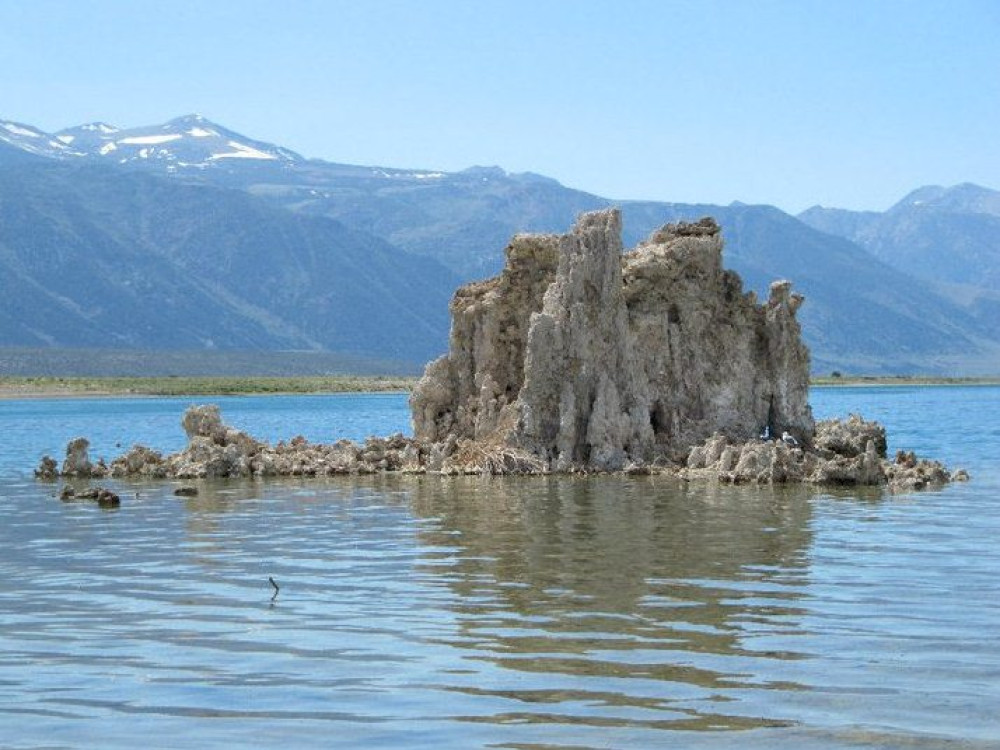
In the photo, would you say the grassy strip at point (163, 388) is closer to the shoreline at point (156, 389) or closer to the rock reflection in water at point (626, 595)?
the shoreline at point (156, 389)

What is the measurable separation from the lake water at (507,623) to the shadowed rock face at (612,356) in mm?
5936

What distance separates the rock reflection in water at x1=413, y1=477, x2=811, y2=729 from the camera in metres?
14.8

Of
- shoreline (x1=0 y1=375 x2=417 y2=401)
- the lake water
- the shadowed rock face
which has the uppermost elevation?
the shadowed rock face

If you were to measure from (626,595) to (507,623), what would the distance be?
7.83ft

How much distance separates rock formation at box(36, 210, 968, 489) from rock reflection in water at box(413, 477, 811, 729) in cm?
531

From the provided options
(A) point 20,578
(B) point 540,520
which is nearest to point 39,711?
(A) point 20,578

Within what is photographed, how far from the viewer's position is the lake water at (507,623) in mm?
13742

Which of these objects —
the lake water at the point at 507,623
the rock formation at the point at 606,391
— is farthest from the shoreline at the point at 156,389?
the lake water at the point at 507,623

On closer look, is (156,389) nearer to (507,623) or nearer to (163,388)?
(163,388)

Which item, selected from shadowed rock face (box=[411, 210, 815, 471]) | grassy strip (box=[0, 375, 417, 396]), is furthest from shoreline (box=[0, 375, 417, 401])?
shadowed rock face (box=[411, 210, 815, 471])

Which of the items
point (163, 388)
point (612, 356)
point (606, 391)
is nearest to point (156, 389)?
point (163, 388)

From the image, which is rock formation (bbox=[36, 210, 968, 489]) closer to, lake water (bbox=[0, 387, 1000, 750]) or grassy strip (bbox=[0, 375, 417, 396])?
lake water (bbox=[0, 387, 1000, 750])

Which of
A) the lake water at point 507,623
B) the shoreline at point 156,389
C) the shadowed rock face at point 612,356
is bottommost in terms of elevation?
the lake water at point 507,623

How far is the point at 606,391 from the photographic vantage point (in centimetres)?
3953
